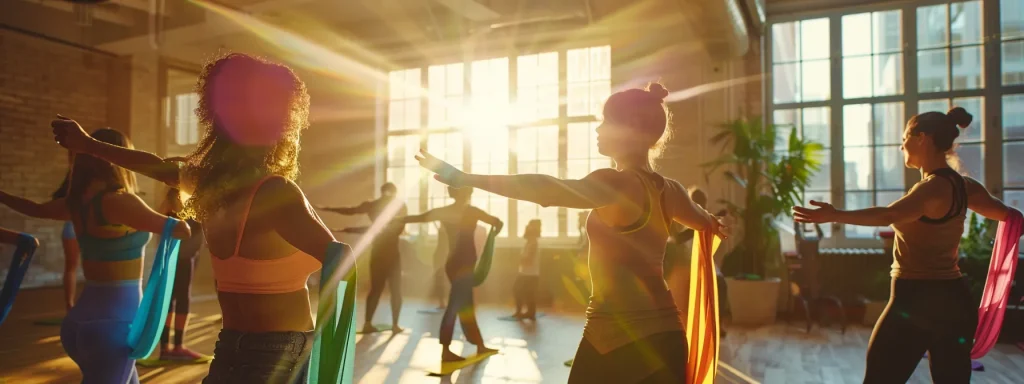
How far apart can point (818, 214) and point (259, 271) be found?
6.16 feet

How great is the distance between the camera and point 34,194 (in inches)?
380

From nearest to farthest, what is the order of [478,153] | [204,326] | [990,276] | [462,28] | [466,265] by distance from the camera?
Answer: [990,276], [466,265], [204,326], [462,28], [478,153]

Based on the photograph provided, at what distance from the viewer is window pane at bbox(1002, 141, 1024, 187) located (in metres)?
7.27

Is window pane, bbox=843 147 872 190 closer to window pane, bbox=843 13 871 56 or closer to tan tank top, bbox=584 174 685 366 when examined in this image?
window pane, bbox=843 13 871 56

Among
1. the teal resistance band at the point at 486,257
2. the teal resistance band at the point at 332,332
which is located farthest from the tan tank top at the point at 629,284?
the teal resistance band at the point at 486,257

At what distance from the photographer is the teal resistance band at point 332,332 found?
127 centimetres

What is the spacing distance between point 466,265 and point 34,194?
7.92 metres

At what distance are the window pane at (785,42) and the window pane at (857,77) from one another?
0.58 m

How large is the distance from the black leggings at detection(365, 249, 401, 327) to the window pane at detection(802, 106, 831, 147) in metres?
5.10

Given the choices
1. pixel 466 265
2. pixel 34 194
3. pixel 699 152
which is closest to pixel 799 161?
pixel 699 152

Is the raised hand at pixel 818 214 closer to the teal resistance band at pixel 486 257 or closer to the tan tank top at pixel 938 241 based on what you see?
the tan tank top at pixel 938 241

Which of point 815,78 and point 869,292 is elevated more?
point 815,78

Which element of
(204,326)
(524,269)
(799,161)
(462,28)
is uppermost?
(462,28)

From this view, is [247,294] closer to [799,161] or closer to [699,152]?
[799,161]
